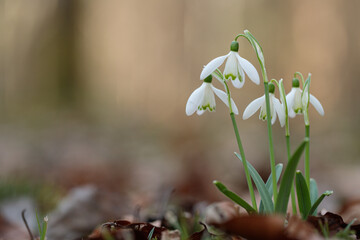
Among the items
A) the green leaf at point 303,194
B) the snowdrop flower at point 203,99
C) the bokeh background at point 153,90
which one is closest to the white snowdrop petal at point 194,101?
the snowdrop flower at point 203,99

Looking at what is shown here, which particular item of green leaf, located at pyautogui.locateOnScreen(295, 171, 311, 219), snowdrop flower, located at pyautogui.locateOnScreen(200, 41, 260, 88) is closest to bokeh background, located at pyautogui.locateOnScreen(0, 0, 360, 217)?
green leaf, located at pyautogui.locateOnScreen(295, 171, 311, 219)

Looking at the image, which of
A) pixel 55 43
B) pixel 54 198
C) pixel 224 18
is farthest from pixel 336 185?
pixel 55 43

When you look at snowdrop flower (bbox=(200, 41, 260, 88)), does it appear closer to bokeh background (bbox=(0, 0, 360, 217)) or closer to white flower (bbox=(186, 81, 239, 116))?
white flower (bbox=(186, 81, 239, 116))

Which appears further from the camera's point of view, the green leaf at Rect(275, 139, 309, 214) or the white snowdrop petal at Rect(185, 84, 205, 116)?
the white snowdrop petal at Rect(185, 84, 205, 116)

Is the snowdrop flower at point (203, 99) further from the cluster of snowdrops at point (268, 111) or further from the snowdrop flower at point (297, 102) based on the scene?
the snowdrop flower at point (297, 102)

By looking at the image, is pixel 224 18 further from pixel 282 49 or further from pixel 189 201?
pixel 189 201

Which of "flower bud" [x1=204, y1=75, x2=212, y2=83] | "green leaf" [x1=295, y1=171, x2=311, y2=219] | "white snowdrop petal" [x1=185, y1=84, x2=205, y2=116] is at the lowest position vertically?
"green leaf" [x1=295, y1=171, x2=311, y2=219]

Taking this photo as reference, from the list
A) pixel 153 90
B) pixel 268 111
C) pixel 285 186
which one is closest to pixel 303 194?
pixel 285 186
